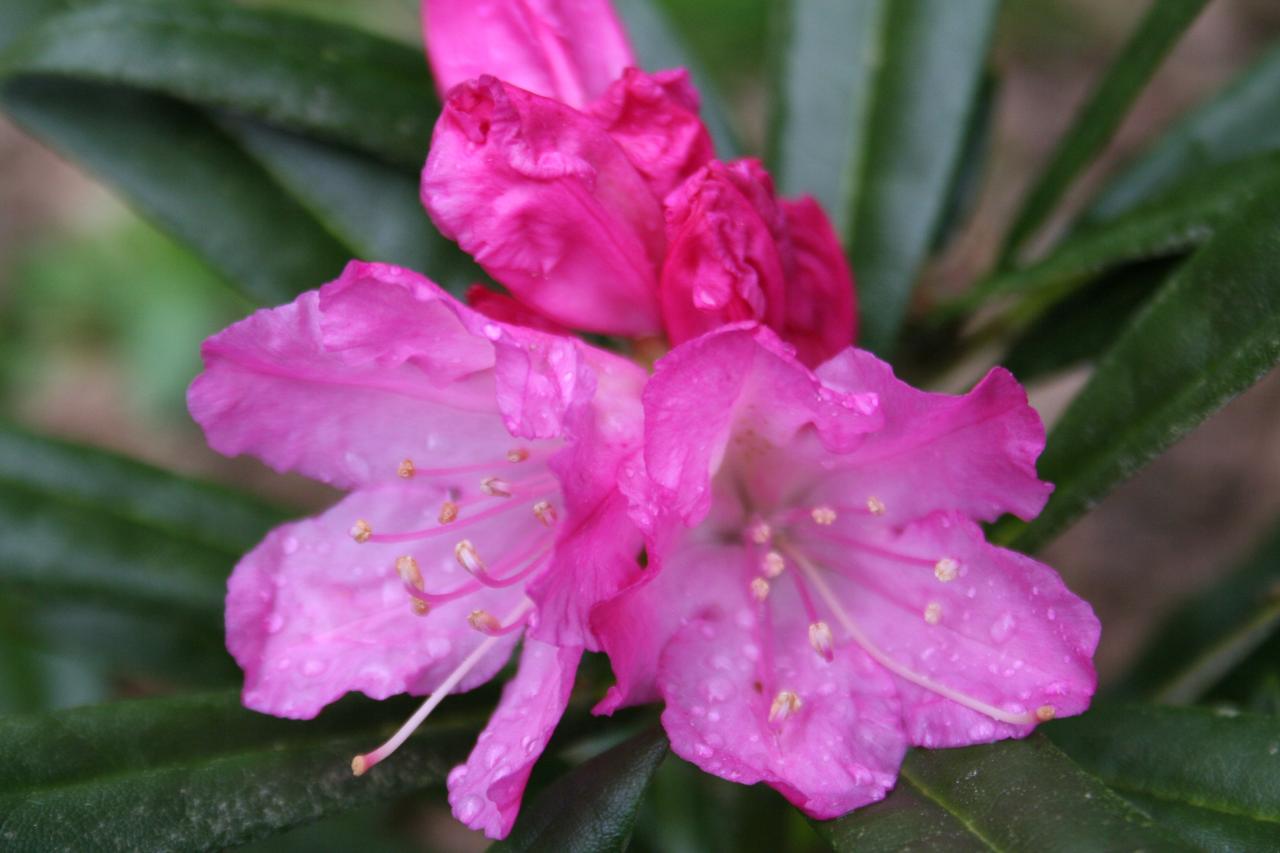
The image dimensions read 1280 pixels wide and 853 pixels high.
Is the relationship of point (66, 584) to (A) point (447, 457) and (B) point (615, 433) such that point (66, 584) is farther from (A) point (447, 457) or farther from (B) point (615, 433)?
(B) point (615, 433)

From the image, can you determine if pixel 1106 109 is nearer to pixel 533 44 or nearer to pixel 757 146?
pixel 533 44

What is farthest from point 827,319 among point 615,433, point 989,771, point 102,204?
point 102,204

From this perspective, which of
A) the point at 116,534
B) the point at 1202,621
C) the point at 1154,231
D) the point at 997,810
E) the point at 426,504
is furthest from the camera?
the point at 1202,621

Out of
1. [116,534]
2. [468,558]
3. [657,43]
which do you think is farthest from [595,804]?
[657,43]

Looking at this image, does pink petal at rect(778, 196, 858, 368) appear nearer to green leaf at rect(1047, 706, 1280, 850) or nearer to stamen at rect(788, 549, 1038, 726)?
stamen at rect(788, 549, 1038, 726)

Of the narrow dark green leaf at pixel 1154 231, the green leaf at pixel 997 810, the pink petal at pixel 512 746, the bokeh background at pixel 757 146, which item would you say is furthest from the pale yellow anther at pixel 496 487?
the bokeh background at pixel 757 146

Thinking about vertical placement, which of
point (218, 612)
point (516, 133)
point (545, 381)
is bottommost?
point (218, 612)

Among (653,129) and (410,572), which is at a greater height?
(653,129)
